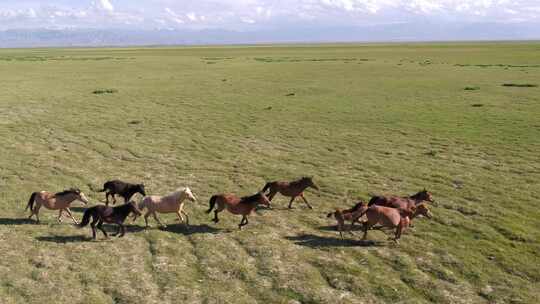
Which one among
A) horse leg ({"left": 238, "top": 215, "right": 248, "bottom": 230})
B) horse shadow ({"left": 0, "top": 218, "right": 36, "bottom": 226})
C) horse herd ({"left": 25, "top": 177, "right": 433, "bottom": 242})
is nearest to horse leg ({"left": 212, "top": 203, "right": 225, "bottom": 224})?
horse herd ({"left": 25, "top": 177, "right": 433, "bottom": 242})

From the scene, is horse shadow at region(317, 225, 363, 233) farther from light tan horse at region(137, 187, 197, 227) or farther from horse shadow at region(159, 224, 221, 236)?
light tan horse at region(137, 187, 197, 227)

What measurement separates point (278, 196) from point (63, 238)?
6519 mm

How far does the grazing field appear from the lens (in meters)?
9.69

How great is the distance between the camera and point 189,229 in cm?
1246

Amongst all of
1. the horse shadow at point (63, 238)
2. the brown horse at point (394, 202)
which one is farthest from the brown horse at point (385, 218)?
the horse shadow at point (63, 238)

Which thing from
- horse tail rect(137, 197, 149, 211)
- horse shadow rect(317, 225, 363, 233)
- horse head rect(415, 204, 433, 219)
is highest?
horse tail rect(137, 197, 149, 211)

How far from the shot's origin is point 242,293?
938 centimetres

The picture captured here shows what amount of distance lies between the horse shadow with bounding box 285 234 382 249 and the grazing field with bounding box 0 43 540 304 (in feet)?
0.16

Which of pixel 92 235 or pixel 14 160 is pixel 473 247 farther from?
pixel 14 160

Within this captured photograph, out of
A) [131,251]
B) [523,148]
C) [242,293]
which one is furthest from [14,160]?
[523,148]

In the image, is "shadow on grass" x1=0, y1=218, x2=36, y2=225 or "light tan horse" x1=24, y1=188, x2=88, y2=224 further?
"shadow on grass" x1=0, y1=218, x2=36, y2=225

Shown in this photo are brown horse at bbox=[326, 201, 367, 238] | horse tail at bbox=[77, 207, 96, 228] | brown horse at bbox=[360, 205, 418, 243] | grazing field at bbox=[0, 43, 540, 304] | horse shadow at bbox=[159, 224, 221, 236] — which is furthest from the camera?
horse shadow at bbox=[159, 224, 221, 236]

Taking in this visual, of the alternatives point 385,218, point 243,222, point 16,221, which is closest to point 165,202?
point 243,222

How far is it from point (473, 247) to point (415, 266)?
1.93m
